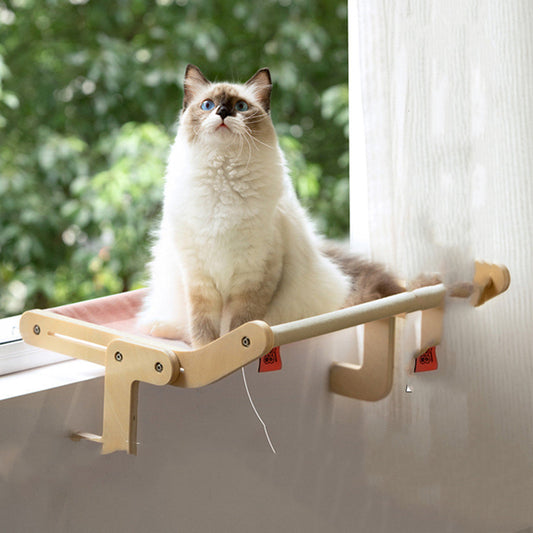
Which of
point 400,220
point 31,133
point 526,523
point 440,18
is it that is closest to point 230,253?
point 400,220

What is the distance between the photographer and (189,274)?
2.92 feet

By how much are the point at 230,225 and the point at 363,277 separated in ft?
0.89

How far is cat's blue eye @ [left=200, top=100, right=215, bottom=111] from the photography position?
2.77ft

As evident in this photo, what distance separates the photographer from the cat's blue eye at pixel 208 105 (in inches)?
33.2

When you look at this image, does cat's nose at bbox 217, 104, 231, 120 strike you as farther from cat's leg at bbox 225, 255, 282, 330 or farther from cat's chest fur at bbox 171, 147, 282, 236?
cat's leg at bbox 225, 255, 282, 330

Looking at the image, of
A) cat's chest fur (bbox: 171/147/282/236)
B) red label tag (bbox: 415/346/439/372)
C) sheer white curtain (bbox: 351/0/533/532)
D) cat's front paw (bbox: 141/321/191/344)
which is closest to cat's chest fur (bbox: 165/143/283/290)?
cat's chest fur (bbox: 171/147/282/236)

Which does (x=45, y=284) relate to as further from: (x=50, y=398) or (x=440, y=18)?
(x=440, y=18)

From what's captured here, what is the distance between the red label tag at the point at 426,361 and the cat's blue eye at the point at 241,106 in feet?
1.57

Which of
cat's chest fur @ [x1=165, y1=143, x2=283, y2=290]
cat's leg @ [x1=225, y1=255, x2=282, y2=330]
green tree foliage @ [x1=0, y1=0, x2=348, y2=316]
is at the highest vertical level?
green tree foliage @ [x1=0, y1=0, x2=348, y2=316]

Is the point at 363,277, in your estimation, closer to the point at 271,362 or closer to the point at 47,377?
the point at 271,362

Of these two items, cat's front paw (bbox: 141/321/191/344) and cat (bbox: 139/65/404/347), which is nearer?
cat (bbox: 139/65/404/347)

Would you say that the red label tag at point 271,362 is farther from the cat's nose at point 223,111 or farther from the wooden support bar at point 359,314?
the cat's nose at point 223,111

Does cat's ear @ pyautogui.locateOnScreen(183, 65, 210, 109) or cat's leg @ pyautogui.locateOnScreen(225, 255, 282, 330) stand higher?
cat's ear @ pyautogui.locateOnScreen(183, 65, 210, 109)

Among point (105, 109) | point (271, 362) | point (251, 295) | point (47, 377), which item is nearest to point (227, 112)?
point (251, 295)
